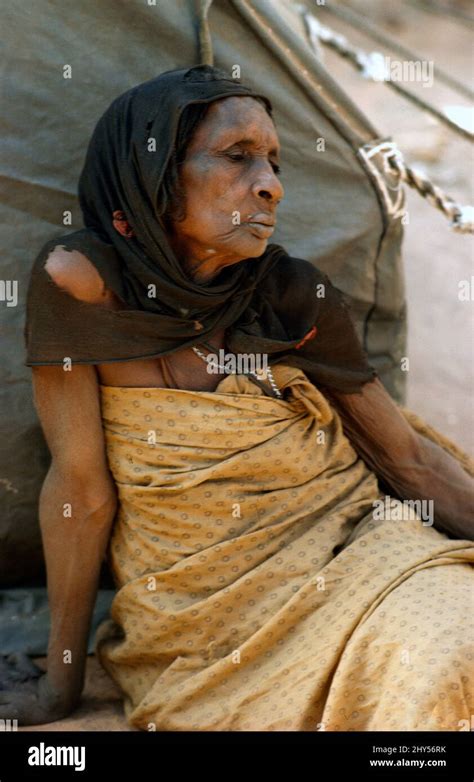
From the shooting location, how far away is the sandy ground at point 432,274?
10.0 feet

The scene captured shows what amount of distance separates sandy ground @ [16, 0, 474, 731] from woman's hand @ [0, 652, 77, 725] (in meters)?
0.02

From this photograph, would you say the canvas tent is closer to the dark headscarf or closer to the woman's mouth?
the dark headscarf

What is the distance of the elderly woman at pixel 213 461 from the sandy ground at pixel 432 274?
0.17 metres

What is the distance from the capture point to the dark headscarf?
98.2 inches

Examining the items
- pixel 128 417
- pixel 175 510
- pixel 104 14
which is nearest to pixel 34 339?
pixel 128 417

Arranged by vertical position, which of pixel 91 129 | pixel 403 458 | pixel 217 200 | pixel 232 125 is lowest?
pixel 403 458

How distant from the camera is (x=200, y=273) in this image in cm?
262

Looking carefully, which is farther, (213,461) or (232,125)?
(213,461)

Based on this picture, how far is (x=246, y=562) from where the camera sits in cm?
267

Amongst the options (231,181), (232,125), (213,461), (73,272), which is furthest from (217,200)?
(213,461)

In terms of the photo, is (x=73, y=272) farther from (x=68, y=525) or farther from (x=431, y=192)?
(x=431, y=192)

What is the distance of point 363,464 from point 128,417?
635mm

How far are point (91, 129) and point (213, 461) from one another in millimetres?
1044

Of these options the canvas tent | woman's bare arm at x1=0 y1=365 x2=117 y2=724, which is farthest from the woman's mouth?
the canvas tent
